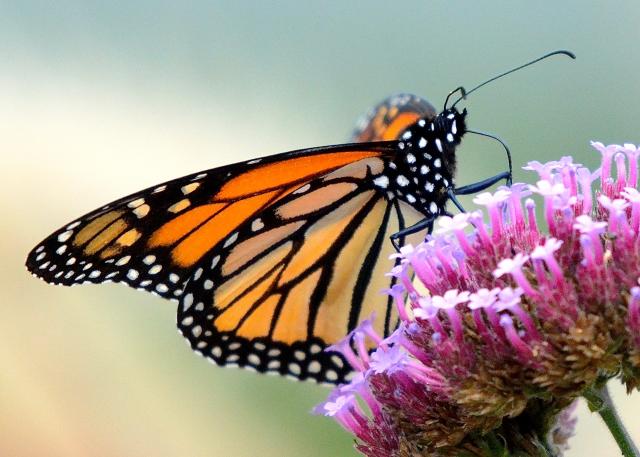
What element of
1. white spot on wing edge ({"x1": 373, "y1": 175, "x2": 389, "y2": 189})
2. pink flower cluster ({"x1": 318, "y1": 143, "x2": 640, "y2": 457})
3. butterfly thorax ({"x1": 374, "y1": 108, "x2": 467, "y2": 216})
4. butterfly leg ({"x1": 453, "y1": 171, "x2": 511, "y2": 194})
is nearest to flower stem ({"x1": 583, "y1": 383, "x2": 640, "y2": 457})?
pink flower cluster ({"x1": 318, "y1": 143, "x2": 640, "y2": 457})

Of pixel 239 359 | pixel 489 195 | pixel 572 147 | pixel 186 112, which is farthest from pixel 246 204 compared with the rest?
pixel 186 112

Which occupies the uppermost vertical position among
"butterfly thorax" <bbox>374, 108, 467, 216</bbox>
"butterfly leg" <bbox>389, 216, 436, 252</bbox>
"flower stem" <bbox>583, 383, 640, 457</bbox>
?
"butterfly thorax" <bbox>374, 108, 467, 216</bbox>

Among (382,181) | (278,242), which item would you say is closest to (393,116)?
(382,181)

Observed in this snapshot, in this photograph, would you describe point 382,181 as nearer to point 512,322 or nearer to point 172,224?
point 172,224

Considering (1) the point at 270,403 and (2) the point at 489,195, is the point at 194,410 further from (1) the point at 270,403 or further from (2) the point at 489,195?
(2) the point at 489,195

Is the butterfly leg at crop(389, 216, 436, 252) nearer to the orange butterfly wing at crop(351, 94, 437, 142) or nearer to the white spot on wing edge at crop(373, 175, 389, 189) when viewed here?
the white spot on wing edge at crop(373, 175, 389, 189)
